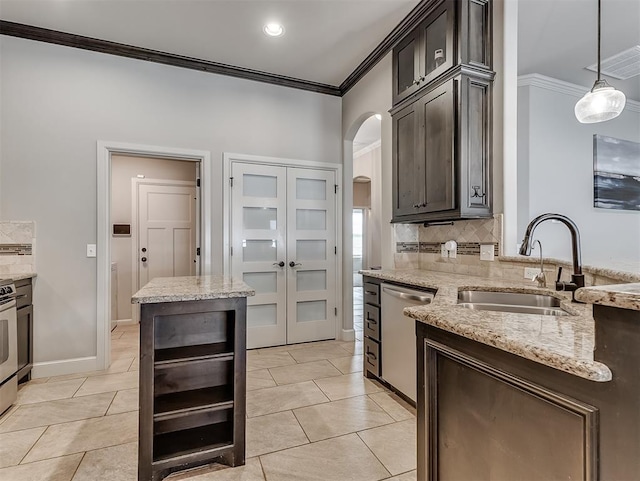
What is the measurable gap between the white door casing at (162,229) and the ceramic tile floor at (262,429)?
206cm

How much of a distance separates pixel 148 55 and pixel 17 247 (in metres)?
2.17

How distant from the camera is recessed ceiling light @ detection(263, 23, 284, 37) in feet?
9.76

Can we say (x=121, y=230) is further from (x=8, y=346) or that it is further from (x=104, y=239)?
(x=8, y=346)

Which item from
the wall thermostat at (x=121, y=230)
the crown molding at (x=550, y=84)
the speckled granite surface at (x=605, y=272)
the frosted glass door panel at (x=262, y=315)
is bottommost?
the frosted glass door panel at (x=262, y=315)

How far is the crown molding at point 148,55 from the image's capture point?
2.97 m

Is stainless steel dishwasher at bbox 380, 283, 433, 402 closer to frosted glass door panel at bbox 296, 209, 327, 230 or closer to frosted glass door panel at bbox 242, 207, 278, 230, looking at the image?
frosted glass door panel at bbox 296, 209, 327, 230

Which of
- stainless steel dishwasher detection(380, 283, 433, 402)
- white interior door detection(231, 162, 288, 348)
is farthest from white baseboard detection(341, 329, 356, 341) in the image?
stainless steel dishwasher detection(380, 283, 433, 402)

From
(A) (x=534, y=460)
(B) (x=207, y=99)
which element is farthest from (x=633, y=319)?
(B) (x=207, y=99)

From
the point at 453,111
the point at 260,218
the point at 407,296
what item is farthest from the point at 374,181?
the point at 407,296

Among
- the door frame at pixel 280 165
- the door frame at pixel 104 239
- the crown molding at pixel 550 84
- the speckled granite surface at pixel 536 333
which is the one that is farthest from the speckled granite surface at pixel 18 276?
the crown molding at pixel 550 84

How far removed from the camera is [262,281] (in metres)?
3.84

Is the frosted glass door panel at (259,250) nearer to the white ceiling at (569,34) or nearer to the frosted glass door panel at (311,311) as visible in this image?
the frosted glass door panel at (311,311)

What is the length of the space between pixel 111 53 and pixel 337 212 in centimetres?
282

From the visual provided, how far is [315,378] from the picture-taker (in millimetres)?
2945
